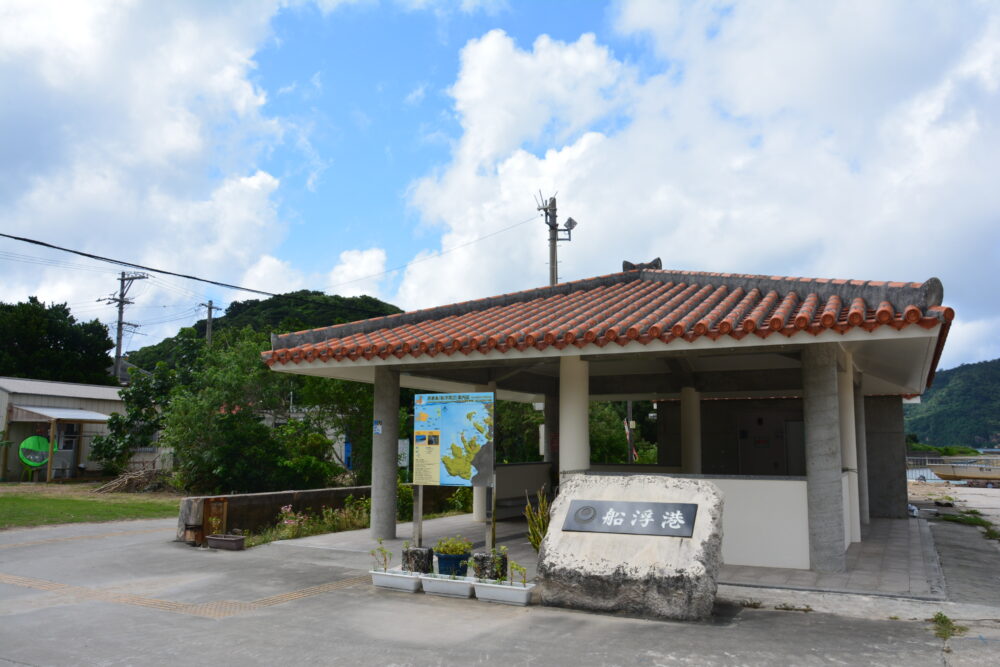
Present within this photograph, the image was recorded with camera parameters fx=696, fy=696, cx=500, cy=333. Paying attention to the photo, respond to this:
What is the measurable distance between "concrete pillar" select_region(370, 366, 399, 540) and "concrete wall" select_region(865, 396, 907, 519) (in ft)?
37.3

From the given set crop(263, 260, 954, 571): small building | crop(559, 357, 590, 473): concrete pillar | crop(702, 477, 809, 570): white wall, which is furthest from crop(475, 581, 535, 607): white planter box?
crop(702, 477, 809, 570): white wall

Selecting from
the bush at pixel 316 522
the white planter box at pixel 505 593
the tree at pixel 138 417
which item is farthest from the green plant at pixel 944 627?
the tree at pixel 138 417

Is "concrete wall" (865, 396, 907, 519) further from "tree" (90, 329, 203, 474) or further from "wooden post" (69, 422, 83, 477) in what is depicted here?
"wooden post" (69, 422, 83, 477)

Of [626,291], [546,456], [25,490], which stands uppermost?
[626,291]

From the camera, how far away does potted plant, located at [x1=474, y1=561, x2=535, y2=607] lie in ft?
23.7

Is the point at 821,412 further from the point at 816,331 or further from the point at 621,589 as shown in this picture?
the point at 621,589

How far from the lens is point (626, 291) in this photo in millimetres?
12070

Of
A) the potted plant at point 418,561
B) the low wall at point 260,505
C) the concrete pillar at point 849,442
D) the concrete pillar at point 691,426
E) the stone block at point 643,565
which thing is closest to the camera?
the stone block at point 643,565

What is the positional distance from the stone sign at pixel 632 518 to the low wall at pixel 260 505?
6894 mm

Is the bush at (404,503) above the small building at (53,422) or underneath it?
underneath

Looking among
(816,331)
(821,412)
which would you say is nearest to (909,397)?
(821,412)

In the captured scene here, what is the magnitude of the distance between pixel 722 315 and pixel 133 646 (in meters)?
7.03

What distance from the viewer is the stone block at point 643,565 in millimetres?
6531

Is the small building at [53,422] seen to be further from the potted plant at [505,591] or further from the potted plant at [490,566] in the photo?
the potted plant at [505,591]
